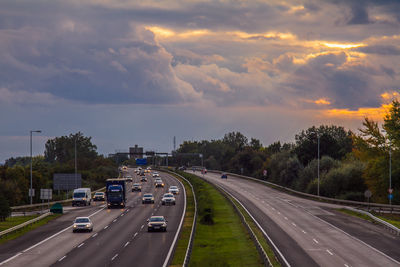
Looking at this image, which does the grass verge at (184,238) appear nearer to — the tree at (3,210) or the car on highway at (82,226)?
the car on highway at (82,226)

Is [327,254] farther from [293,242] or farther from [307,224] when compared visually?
[307,224]

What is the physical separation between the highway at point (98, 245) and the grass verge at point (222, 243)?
2.33 m

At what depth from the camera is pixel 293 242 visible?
45062 millimetres

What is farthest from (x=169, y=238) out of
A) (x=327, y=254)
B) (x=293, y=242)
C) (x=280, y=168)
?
(x=280, y=168)

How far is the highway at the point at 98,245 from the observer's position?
35625 millimetres

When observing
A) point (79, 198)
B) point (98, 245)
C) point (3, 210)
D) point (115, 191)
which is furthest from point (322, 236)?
point (79, 198)

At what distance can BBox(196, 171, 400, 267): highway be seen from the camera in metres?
37.1

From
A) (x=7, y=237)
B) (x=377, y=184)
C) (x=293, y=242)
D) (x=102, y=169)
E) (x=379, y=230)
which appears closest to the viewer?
(x=293, y=242)

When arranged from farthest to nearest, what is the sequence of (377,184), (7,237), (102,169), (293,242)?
1. (102,169)
2. (377,184)
3. (7,237)
4. (293,242)

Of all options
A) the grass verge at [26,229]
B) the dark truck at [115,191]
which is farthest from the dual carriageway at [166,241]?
the dark truck at [115,191]

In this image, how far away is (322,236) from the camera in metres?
48.9

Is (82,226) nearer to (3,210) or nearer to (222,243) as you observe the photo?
(222,243)

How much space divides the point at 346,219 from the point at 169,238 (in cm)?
2448

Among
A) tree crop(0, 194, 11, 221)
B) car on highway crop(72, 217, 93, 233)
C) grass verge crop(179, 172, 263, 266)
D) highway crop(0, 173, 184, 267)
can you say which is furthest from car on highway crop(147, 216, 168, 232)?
tree crop(0, 194, 11, 221)
